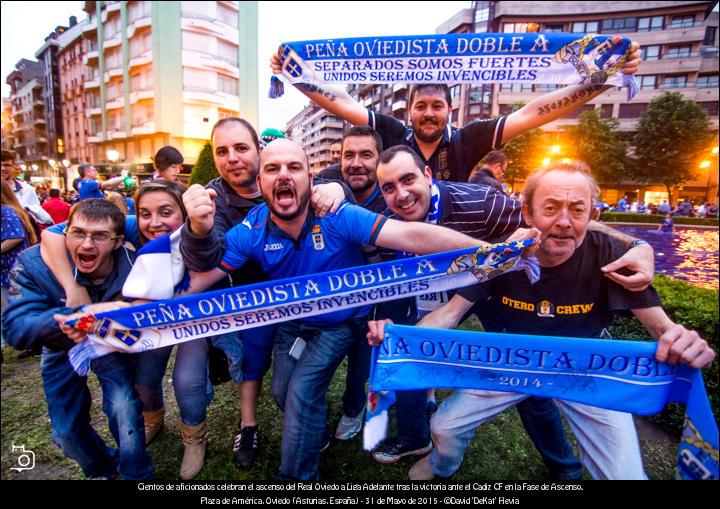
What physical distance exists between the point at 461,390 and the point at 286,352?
4.86ft

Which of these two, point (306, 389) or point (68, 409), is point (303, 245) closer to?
point (306, 389)

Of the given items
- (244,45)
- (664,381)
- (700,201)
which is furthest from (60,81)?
(700,201)

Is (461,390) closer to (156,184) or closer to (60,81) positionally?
(156,184)

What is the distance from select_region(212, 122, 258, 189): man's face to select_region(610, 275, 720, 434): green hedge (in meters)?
4.63

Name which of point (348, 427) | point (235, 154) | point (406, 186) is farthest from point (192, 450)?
point (406, 186)

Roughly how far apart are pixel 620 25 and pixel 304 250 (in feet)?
191

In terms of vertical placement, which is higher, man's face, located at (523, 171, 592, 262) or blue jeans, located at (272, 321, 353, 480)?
man's face, located at (523, 171, 592, 262)

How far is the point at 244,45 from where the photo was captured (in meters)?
34.6

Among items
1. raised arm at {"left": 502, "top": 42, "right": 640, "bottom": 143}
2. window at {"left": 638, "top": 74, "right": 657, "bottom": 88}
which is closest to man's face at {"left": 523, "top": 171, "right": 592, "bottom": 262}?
raised arm at {"left": 502, "top": 42, "right": 640, "bottom": 143}

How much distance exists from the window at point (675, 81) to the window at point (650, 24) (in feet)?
20.6

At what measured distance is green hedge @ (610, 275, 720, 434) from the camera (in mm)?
3254

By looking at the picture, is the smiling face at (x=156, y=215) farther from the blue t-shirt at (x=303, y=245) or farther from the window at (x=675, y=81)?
the window at (x=675, y=81)

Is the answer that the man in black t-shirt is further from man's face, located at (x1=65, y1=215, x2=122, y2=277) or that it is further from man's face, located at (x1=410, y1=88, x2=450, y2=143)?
man's face, located at (x1=65, y1=215, x2=122, y2=277)

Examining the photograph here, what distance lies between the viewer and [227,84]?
34.1m
